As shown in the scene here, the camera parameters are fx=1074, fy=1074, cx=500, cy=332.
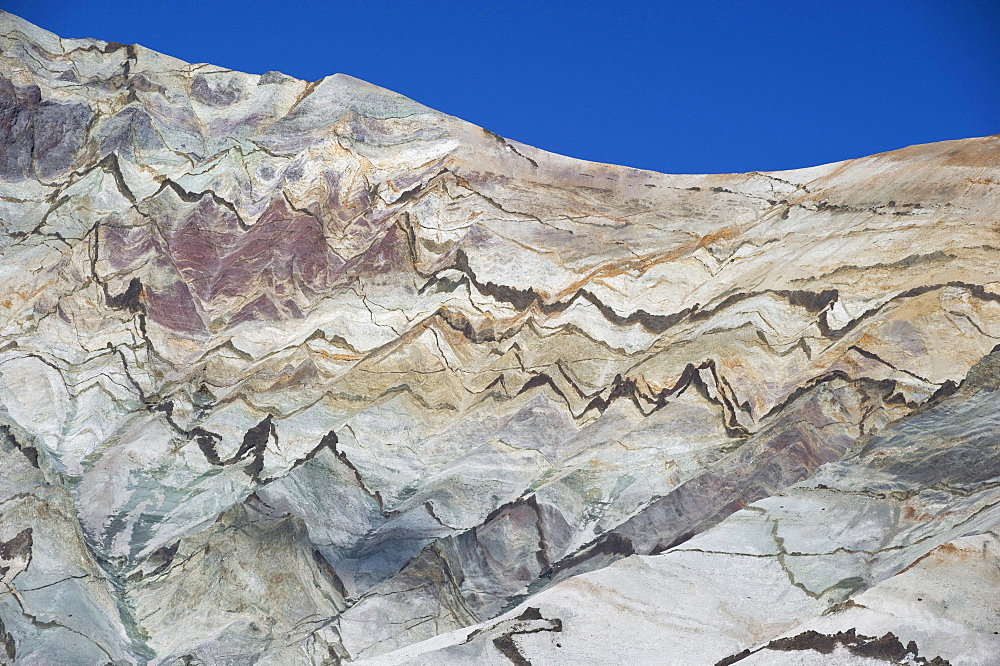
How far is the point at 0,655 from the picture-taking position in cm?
596

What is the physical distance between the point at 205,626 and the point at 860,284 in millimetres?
4827

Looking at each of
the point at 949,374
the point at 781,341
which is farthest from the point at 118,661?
the point at 949,374

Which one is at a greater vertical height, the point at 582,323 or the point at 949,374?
the point at 582,323

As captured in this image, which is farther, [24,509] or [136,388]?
[136,388]

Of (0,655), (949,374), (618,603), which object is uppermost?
(0,655)

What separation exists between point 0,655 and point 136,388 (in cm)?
255

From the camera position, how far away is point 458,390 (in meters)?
7.87

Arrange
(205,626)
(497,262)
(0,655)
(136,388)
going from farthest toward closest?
(497,262) → (136,388) → (205,626) → (0,655)

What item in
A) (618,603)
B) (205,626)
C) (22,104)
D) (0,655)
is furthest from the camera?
(22,104)

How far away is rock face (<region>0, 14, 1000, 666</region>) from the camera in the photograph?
549 cm

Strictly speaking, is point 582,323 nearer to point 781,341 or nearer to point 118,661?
point 781,341

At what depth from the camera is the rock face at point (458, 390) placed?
549 centimetres

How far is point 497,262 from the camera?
344 inches

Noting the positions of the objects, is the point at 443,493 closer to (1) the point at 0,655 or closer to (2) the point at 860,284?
(1) the point at 0,655
